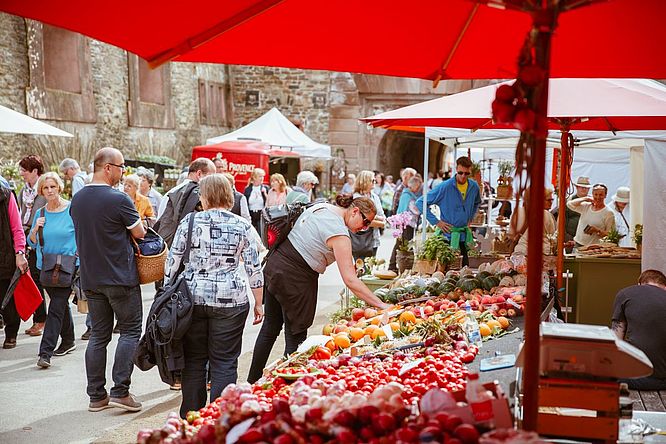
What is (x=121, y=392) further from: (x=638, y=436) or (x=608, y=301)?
(x=608, y=301)

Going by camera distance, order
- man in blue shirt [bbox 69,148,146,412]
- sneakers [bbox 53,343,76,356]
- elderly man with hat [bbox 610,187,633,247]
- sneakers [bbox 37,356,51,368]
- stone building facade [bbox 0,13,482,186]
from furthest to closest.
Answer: stone building facade [bbox 0,13,482,186] → elderly man with hat [bbox 610,187,633,247] → sneakers [bbox 53,343,76,356] → sneakers [bbox 37,356,51,368] → man in blue shirt [bbox 69,148,146,412]

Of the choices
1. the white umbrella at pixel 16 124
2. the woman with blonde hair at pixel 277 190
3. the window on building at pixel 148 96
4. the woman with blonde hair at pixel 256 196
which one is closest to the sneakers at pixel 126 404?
the white umbrella at pixel 16 124

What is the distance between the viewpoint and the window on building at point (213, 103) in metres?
23.2

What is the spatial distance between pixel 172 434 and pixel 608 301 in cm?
619

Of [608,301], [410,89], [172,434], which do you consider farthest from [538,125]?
[410,89]

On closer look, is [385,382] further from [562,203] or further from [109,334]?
[562,203]

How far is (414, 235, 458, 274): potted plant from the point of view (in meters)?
7.85

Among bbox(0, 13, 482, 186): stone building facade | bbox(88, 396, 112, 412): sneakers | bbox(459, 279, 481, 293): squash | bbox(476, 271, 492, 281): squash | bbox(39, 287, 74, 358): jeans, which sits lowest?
bbox(88, 396, 112, 412): sneakers

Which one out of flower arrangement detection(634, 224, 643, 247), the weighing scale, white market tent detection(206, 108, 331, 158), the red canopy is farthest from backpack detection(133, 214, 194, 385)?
white market tent detection(206, 108, 331, 158)

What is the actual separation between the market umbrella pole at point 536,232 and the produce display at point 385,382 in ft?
0.37

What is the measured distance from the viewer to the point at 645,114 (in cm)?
542

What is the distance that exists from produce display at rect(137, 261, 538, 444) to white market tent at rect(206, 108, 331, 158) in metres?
12.7

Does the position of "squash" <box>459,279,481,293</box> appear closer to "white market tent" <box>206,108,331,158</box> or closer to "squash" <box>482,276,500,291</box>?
"squash" <box>482,276,500,291</box>

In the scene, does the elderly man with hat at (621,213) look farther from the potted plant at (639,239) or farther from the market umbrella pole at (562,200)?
the market umbrella pole at (562,200)
